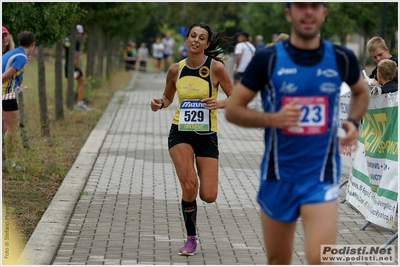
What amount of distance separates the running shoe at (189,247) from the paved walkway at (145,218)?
52 millimetres

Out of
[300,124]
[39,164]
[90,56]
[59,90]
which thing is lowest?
[90,56]

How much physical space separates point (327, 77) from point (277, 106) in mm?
316

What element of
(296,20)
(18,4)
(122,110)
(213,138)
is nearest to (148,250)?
(213,138)

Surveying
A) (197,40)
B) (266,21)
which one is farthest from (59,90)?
(266,21)

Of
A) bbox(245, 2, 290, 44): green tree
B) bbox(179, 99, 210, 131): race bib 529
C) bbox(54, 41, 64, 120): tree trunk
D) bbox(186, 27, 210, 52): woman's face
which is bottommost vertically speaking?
bbox(245, 2, 290, 44): green tree

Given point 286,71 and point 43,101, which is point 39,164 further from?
point 286,71

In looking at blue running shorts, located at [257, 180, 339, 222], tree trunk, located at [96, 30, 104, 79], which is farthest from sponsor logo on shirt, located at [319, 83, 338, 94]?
tree trunk, located at [96, 30, 104, 79]

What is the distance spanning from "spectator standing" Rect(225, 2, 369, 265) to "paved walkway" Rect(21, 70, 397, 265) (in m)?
1.99

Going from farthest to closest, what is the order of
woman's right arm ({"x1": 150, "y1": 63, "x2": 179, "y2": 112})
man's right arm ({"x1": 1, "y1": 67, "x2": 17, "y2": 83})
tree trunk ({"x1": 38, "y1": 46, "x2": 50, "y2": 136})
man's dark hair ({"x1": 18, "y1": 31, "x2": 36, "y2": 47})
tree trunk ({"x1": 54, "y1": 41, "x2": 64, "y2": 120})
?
tree trunk ({"x1": 54, "y1": 41, "x2": 64, "y2": 120}) < tree trunk ({"x1": 38, "y1": 46, "x2": 50, "y2": 136}) < man's dark hair ({"x1": 18, "y1": 31, "x2": 36, "y2": 47}) < man's right arm ({"x1": 1, "y1": 67, "x2": 17, "y2": 83}) < woman's right arm ({"x1": 150, "y1": 63, "x2": 179, "y2": 112})

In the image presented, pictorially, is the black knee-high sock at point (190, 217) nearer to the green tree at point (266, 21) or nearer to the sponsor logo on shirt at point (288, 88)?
the sponsor logo on shirt at point (288, 88)

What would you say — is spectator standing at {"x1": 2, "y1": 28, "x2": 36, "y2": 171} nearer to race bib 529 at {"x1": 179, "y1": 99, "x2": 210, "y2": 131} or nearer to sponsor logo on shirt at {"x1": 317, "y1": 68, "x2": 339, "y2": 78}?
race bib 529 at {"x1": 179, "y1": 99, "x2": 210, "y2": 131}

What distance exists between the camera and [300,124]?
4.69 m

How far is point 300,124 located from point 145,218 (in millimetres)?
4084

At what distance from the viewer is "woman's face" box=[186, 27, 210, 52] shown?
7.17 meters
